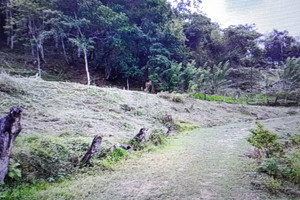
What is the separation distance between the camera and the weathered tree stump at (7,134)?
2752mm

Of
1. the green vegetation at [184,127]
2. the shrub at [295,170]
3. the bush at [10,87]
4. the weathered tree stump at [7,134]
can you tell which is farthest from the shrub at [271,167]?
the bush at [10,87]

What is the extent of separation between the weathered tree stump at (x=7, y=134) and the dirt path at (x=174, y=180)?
68 cm

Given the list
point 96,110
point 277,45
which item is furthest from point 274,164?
point 277,45

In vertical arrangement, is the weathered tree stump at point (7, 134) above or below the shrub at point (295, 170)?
above

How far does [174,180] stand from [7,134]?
2.50 m

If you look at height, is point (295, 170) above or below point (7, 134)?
below

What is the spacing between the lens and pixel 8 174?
109 inches

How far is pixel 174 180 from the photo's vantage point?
3100 mm

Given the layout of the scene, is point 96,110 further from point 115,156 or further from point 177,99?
Answer: point 177,99

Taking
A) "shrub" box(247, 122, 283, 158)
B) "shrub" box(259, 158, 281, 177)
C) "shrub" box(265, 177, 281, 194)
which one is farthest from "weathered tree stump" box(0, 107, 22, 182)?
"shrub" box(247, 122, 283, 158)

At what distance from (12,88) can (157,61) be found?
10564mm

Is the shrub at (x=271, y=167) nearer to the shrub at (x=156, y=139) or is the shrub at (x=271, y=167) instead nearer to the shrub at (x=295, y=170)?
the shrub at (x=295, y=170)

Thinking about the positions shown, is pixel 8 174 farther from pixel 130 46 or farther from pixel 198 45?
pixel 198 45

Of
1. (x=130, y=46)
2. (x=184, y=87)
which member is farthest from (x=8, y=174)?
(x=130, y=46)
